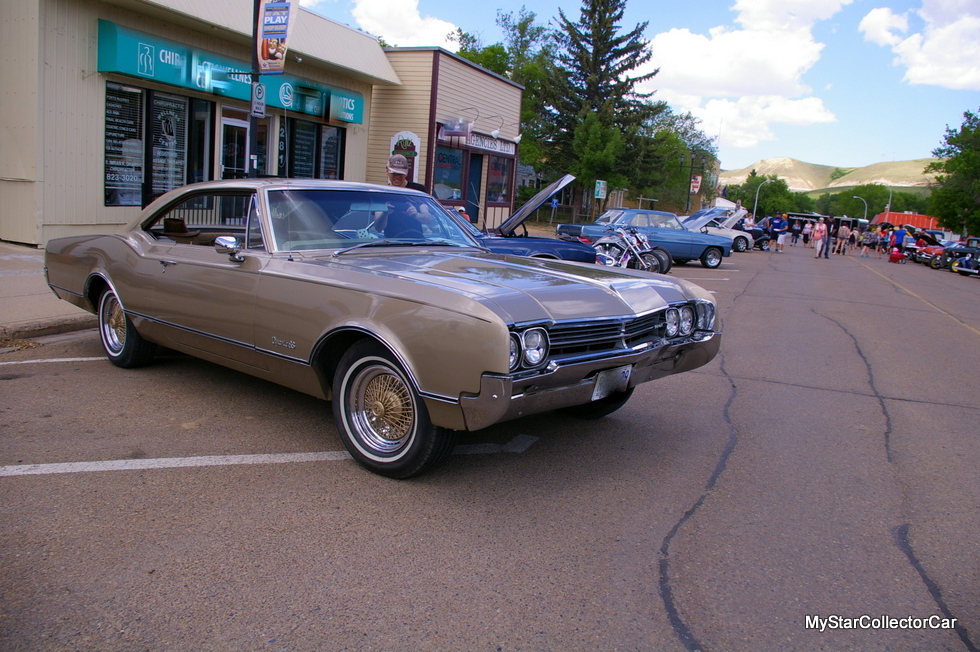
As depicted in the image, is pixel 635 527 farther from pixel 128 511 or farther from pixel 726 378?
pixel 726 378

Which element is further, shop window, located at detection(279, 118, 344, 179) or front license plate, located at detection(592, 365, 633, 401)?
shop window, located at detection(279, 118, 344, 179)

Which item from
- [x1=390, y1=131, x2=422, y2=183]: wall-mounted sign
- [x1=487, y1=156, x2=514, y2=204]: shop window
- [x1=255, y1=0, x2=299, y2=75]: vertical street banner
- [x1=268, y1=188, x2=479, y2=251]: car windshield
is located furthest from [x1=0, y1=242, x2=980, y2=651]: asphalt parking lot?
[x1=487, y1=156, x2=514, y2=204]: shop window

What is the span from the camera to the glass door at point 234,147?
1486cm

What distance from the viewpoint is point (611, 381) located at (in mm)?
3934

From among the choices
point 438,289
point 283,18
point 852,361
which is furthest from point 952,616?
point 283,18

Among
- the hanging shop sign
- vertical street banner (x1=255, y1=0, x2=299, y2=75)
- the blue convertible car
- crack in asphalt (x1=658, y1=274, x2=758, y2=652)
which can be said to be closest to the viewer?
crack in asphalt (x1=658, y1=274, x2=758, y2=652)

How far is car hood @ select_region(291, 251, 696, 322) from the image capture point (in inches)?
142

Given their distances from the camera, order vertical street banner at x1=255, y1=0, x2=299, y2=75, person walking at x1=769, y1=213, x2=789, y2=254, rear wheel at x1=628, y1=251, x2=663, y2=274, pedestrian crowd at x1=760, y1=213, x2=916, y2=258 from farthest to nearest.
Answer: person walking at x1=769, y1=213, x2=789, y2=254, pedestrian crowd at x1=760, y1=213, x2=916, y2=258, rear wheel at x1=628, y1=251, x2=663, y2=274, vertical street banner at x1=255, y1=0, x2=299, y2=75

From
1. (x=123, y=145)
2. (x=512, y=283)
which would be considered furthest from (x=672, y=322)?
(x=123, y=145)

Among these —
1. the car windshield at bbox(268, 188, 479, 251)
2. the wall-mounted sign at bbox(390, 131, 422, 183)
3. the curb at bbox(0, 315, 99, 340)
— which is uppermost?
the wall-mounted sign at bbox(390, 131, 422, 183)

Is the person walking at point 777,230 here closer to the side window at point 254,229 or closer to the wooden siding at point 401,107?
the wooden siding at point 401,107

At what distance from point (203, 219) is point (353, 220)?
185cm

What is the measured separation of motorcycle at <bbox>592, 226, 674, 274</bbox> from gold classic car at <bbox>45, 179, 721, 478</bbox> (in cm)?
1093

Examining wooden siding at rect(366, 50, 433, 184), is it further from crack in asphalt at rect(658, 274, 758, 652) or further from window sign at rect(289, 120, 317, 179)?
crack in asphalt at rect(658, 274, 758, 652)
